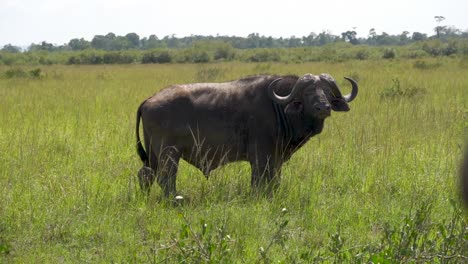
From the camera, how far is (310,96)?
5.39 m

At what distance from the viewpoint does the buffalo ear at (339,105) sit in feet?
18.5

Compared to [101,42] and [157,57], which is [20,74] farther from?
[101,42]

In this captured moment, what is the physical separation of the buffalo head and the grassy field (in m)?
0.69

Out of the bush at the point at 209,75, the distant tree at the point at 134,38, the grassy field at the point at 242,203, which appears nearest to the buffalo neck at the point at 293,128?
the grassy field at the point at 242,203

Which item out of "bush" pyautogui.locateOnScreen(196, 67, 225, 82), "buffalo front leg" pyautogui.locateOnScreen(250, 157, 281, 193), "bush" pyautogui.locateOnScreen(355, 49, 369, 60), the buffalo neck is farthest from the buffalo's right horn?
"bush" pyautogui.locateOnScreen(355, 49, 369, 60)

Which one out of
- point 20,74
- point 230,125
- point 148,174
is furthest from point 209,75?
point 148,174

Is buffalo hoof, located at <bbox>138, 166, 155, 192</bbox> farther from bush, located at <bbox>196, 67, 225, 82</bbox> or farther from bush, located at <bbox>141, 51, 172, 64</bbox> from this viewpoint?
bush, located at <bbox>141, 51, 172, 64</bbox>

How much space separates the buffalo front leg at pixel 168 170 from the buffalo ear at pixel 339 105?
5.21 feet

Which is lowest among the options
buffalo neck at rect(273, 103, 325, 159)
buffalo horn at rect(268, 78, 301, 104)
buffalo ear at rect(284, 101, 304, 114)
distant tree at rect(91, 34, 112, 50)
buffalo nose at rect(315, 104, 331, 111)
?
buffalo neck at rect(273, 103, 325, 159)

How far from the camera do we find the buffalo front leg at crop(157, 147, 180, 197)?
211 inches

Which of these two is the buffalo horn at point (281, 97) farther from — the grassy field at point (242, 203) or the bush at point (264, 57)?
the bush at point (264, 57)

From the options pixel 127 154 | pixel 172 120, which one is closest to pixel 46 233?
pixel 172 120

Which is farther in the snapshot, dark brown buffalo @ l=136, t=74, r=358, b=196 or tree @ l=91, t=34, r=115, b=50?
tree @ l=91, t=34, r=115, b=50

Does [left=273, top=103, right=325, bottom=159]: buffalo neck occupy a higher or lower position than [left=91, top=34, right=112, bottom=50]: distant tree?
lower
